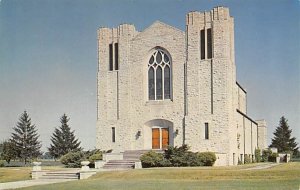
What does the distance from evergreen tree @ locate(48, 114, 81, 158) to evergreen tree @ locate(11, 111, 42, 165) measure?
5336 millimetres

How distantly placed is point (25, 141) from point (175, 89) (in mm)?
25218

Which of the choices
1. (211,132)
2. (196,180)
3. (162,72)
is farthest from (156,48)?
(196,180)

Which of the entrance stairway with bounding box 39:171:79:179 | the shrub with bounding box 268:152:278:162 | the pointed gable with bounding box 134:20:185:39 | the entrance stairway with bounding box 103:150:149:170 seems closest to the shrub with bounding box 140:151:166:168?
the entrance stairway with bounding box 103:150:149:170

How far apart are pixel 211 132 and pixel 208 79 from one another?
3427mm

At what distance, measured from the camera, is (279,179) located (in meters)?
16.1

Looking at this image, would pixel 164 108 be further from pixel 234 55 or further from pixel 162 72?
pixel 234 55

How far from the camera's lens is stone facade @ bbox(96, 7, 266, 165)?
31078mm

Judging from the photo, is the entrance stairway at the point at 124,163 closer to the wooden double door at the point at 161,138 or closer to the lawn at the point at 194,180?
the wooden double door at the point at 161,138

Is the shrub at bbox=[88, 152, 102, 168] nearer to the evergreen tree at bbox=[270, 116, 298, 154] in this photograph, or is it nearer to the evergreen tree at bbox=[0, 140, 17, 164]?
the evergreen tree at bbox=[0, 140, 17, 164]

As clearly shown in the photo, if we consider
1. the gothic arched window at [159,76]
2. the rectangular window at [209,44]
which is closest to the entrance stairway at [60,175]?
the gothic arched window at [159,76]

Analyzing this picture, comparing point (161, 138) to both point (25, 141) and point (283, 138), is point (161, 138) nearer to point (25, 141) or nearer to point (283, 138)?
point (25, 141)

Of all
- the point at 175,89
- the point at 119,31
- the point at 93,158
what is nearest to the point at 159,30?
the point at 119,31

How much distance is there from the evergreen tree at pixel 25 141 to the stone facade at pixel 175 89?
19.9 m

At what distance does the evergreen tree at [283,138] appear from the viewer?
6438cm
